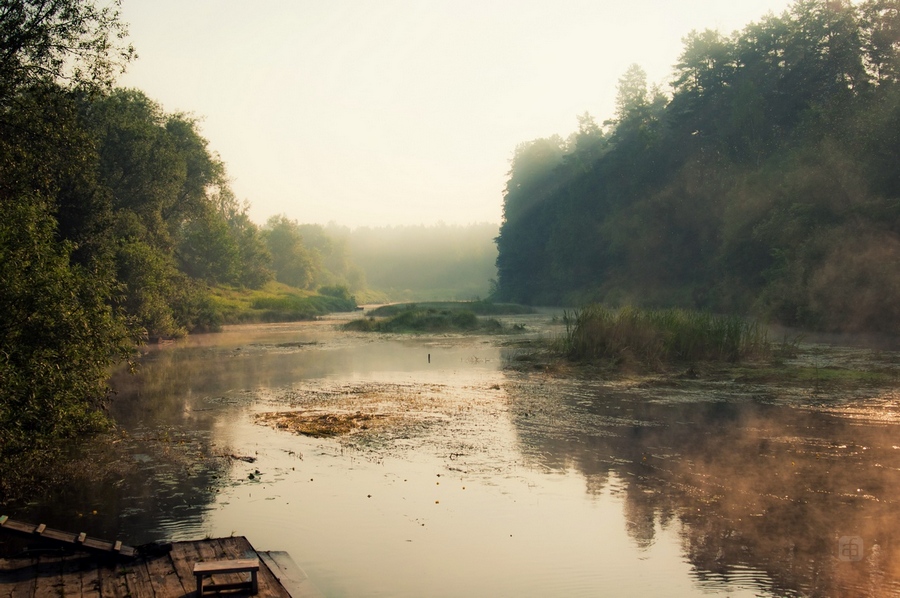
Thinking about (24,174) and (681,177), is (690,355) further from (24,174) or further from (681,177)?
(681,177)

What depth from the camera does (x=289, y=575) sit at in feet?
26.1

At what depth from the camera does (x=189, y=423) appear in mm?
18266

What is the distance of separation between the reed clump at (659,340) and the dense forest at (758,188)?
494 inches

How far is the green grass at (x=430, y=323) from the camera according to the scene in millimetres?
51000

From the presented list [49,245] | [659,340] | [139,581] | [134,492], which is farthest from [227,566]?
[659,340]

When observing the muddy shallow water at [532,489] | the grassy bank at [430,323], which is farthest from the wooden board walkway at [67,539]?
the grassy bank at [430,323]

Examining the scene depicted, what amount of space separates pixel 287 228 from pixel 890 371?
11780 centimetres

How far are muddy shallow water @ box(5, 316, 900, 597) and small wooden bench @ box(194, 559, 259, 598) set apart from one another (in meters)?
1.36

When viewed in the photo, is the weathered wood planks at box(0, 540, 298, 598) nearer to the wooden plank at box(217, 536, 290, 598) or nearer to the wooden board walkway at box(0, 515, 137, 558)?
the wooden plank at box(217, 536, 290, 598)

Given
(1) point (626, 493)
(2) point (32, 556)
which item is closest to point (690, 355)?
(1) point (626, 493)

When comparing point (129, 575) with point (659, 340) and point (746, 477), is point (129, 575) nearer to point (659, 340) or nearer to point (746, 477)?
point (746, 477)

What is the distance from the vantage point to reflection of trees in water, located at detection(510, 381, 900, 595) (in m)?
8.80

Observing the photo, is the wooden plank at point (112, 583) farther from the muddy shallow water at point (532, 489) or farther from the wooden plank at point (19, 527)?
the muddy shallow water at point (532, 489)

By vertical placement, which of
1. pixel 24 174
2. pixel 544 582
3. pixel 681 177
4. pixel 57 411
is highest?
pixel 681 177
